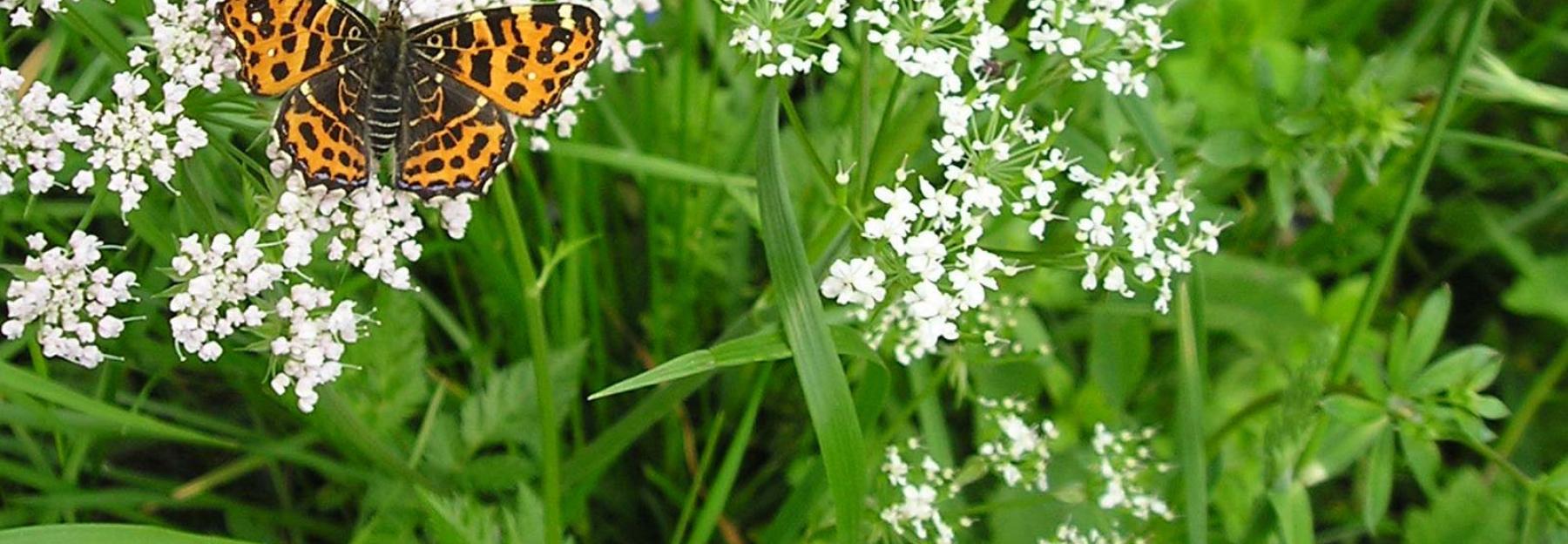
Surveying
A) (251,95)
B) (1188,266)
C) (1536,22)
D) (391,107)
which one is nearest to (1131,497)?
(1188,266)

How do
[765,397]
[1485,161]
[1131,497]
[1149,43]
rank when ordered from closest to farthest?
1. [1149,43]
2. [1131,497]
3. [765,397]
4. [1485,161]

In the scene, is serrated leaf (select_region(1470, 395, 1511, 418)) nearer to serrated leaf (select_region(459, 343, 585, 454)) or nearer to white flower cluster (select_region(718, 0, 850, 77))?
white flower cluster (select_region(718, 0, 850, 77))

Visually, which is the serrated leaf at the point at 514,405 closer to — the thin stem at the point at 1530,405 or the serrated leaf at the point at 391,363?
the serrated leaf at the point at 391,363

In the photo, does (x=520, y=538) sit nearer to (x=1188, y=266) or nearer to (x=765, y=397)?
(x=765, y=397)

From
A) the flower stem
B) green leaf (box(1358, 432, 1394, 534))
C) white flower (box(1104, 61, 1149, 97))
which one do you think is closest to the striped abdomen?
the flower stem

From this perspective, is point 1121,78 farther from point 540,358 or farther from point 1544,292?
point 1544,292

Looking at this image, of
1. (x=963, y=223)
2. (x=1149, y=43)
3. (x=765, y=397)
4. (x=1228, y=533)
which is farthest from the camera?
(x=765, y=397)
